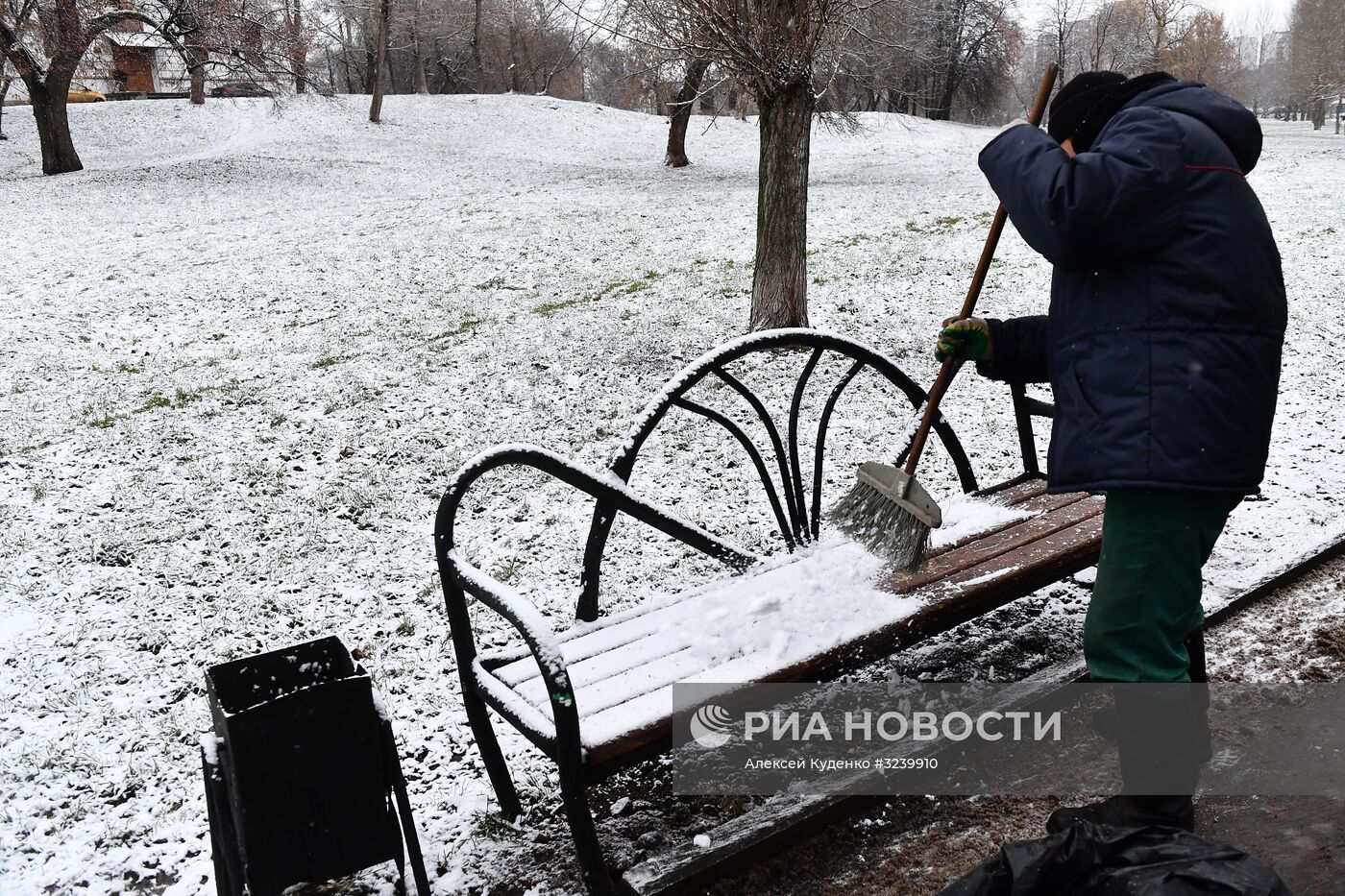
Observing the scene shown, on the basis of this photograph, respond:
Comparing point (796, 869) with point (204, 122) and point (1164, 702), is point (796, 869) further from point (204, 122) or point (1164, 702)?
point (204, 122)

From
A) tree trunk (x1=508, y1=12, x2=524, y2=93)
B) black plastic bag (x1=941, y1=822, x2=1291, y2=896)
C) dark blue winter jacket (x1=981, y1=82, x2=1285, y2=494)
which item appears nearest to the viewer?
black plastic bag (x1=941, y1=822, x2=1291, y2=896)

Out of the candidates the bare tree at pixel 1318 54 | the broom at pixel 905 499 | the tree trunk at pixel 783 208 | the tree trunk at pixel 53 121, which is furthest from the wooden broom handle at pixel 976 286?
the bare tree at pixel 1318 54

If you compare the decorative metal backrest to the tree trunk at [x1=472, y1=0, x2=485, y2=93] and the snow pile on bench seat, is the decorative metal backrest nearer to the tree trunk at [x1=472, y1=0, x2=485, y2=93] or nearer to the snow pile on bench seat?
the snow pile on bench seat

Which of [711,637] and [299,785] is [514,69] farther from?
[299,785]

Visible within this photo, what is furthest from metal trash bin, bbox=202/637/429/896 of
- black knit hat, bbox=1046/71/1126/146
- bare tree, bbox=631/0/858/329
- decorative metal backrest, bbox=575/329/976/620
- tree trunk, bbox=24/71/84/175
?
tree trunk, bbox=24/71/84/175

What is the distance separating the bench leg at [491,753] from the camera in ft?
8.72

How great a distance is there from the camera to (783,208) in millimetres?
6324

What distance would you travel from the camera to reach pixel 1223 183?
6.66 feet

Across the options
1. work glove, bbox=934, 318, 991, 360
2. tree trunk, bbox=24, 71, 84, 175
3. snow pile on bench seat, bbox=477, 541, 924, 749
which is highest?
tree trunk, bbox=24, 71, 84, 175

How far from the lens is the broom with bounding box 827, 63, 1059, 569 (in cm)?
262

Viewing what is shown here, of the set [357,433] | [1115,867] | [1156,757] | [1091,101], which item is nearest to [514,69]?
[357,433]

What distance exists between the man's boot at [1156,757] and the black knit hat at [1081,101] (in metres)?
1.34

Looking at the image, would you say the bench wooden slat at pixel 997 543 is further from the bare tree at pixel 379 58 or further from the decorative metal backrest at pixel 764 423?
the bare tree at pixel 379 58

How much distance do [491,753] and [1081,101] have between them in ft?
7.42
